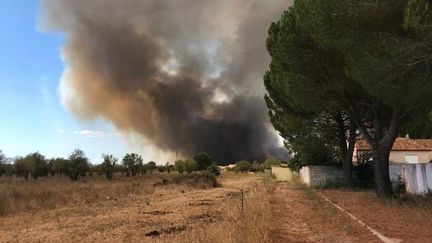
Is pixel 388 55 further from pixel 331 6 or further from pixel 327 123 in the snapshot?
pixel 327 123

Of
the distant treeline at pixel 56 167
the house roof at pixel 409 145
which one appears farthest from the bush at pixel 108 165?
the house roof at pixel 409 145

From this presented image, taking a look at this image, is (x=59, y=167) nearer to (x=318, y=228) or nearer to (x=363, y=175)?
(x=363, y=175)

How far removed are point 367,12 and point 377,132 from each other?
37.0ft

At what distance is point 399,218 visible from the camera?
15727mm

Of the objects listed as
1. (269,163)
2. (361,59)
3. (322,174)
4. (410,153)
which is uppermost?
(269,163)

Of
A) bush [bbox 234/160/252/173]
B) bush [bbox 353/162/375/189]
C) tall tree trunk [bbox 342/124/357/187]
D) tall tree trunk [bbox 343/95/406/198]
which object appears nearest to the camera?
tall tree trunk [bbox 343/95/406/198]

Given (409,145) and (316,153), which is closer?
(316,153)

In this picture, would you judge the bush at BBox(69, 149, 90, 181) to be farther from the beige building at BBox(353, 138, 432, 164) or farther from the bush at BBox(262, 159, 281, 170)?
the bush at BBox(262, 159, 281, 170)

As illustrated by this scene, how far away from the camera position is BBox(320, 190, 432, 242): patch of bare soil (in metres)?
12.1

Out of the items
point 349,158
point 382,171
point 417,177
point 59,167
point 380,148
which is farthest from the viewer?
point 59,167

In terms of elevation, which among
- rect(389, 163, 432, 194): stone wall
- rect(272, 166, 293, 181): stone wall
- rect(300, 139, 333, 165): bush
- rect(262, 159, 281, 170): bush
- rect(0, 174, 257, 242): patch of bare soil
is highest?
rect(262, 159, 281, 170): bush

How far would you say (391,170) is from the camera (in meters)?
32.5

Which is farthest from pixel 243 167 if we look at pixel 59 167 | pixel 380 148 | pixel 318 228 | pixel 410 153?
pixel 318 228

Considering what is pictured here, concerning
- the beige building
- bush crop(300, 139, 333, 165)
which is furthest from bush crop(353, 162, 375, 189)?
the beige building
